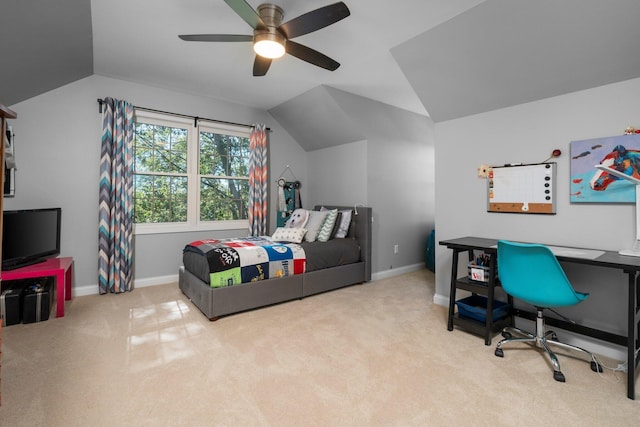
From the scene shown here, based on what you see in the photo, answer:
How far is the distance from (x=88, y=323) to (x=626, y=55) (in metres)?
4.66

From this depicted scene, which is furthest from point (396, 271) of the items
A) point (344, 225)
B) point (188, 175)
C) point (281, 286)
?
point (188, 175)

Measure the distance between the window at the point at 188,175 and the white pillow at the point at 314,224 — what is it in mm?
1182

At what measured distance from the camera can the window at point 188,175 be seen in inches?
157

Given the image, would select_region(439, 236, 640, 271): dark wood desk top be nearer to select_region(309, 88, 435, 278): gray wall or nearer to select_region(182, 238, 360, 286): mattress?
select_region(182, 238, 360, 286): mattress

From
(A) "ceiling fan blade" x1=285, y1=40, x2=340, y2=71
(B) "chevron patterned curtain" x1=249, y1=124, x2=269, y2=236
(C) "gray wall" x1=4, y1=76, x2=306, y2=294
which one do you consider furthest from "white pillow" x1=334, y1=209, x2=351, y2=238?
(C) "gray wall" x1=4, y1=76, x2=306, y2=294

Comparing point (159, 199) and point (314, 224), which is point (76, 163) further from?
point (314, 224)

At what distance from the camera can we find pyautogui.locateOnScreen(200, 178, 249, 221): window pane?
4447 millimetres

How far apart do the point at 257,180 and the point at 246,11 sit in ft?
9.27

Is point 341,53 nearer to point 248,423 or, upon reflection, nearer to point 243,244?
point 243,244

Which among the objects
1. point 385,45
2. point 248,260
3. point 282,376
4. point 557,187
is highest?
point 385,45

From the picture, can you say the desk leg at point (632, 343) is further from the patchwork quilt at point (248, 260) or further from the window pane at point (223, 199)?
the window pane at point (223, 199)

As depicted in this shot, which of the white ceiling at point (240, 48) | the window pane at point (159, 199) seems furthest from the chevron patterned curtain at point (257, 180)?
the window pane at point (159, 199)

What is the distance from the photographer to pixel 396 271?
15.6ft

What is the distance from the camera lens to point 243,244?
3.41 meters
